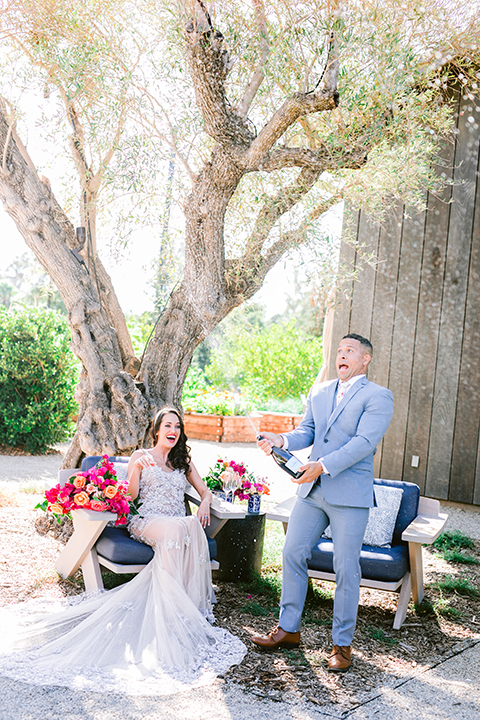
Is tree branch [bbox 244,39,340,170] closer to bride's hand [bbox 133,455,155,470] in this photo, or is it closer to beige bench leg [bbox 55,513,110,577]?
bride's hand [bbox 133,455,155,470]

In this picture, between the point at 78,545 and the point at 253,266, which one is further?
the point at 253,266

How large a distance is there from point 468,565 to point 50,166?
4.93m

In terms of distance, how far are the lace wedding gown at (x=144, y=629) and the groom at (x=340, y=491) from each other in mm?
409

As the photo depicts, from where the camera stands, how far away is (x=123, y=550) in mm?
3658

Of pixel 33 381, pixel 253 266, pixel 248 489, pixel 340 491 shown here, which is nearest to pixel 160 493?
pixel 248 489

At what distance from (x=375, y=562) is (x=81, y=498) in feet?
5.85

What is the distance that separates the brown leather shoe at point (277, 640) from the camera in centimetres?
331

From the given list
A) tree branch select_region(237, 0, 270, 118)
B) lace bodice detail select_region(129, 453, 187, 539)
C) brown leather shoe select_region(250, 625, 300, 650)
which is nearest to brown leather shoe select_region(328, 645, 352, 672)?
brown leather shoe select_region(250, 625, 300, 650)

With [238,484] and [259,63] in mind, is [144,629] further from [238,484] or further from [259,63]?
[259,63]

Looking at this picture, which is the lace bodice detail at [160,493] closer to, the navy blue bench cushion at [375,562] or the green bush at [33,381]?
the navy blue bench cushion at [375,562]

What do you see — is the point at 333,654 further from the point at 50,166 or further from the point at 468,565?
the point at 50,166

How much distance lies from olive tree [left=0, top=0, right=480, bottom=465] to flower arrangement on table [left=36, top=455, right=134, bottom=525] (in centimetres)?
92

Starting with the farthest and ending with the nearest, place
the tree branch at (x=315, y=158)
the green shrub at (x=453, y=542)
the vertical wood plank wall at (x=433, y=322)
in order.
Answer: the vertical wood plank wall at (x=433, y=322)
the green shrub at (x=453, y=542)
the tree branch at (x=315, y=158)

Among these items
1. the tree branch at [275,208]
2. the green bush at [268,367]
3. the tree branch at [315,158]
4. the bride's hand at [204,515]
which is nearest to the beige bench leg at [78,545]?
the bride's hand at [204,515]
